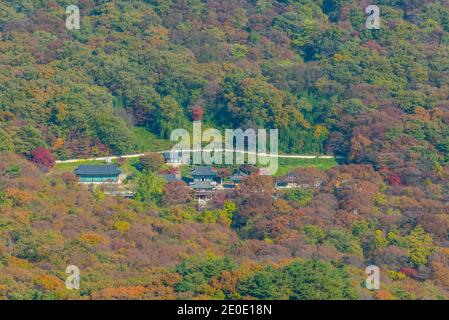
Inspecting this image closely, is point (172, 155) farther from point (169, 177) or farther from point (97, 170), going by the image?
point (97, 170)

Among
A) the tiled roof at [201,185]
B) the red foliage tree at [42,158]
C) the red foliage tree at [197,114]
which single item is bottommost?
the tiled roof at [201,185]

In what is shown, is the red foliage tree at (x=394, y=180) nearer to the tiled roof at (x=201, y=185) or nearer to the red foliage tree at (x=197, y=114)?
the tiled roof at (x=201, y=185)

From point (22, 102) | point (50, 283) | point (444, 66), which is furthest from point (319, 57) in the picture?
point (50, 283)

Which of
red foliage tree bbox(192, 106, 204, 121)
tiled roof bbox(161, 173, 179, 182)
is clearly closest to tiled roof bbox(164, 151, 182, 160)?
tiled roof bbox(161, 173, 179, 182)

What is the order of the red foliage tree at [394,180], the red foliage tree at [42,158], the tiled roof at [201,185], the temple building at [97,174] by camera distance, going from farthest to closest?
the red foliage tree at [42,158], the red foliage tree at [394,180], the temple building at [97,174], the tiled roof at [201,185]

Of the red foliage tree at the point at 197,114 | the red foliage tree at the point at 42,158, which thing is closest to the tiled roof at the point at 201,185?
the red foliage tree at the point at 42,158

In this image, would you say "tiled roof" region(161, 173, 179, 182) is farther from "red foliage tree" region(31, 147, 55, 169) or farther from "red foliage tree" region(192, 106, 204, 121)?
"red foliage tree" region(192, 106, 204, 121)

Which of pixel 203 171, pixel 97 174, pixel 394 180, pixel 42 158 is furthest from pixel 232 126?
pixel 42 158
